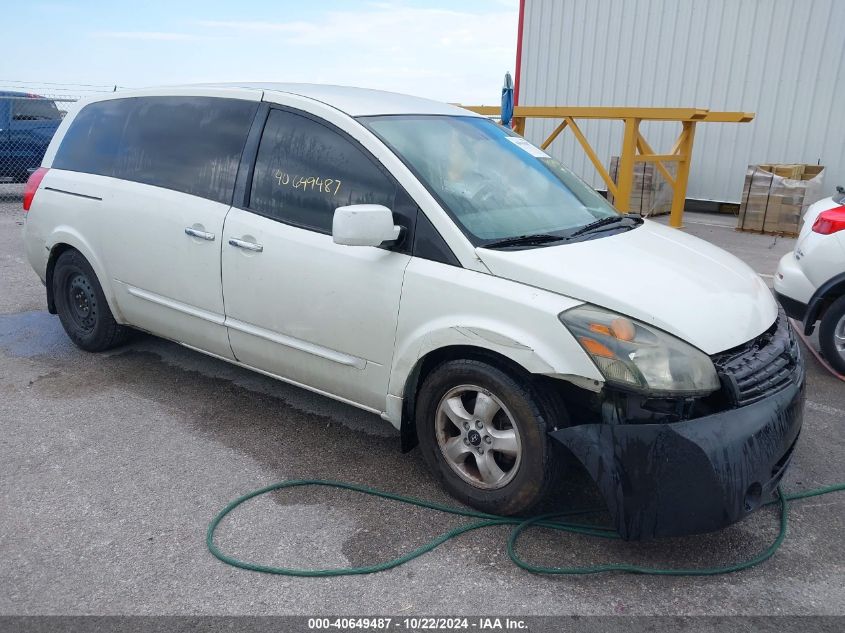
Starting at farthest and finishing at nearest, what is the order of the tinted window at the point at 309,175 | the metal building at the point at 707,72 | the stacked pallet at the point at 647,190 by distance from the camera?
1. the stacked pallet at the point at 647,190
2. the metal building at the point at 707,72
3. the tinted window at the point at 309,175

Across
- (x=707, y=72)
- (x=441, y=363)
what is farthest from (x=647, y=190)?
(x=441, y=363)

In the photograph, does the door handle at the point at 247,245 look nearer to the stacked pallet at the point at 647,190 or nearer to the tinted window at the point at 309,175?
the tinted window at the point at 309,175

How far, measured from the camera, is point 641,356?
2576mm

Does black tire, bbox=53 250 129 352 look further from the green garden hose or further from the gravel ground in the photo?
the green garden hose

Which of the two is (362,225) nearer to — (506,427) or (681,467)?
(506,427)

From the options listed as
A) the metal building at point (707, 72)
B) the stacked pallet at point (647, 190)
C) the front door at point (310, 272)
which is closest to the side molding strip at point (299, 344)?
the front door at point (310, 272)

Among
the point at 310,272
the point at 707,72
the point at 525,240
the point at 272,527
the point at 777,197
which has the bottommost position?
the point at 272,527

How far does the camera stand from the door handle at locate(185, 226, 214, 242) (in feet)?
12.2

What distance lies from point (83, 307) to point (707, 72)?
10.4 metres

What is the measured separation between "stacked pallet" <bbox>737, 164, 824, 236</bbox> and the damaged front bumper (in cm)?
834

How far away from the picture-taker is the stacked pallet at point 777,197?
9.85 metres

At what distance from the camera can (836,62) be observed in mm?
10539

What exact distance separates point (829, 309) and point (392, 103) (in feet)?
10.5

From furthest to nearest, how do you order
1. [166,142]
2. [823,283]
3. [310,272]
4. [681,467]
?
[823,283]
[166,142]
[310,272]
[681,467]
